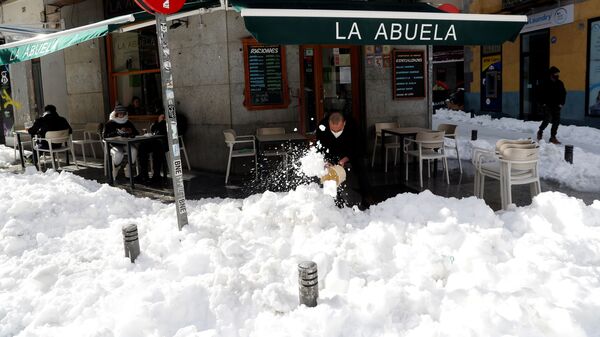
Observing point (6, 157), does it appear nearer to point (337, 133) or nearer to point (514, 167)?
point (337, 133)

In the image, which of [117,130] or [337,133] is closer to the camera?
[337,133]

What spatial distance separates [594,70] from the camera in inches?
599

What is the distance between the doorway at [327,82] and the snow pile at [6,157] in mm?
7292

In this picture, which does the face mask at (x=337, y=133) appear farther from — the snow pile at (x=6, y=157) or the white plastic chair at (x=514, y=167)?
the snow pile at (x=6, y=157)

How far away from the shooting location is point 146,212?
260 inches

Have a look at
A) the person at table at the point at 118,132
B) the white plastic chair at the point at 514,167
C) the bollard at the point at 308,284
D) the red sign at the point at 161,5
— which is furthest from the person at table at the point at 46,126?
the bollard at the point at 308,284

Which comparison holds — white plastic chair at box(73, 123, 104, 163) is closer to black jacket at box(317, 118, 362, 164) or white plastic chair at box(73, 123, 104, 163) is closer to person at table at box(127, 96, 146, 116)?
person at table at box(127, 96, 146, 116)

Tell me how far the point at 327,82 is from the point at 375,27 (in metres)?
4.43

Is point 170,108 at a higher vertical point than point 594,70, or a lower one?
lower

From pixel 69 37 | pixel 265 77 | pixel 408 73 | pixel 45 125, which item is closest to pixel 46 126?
pixel 45 125

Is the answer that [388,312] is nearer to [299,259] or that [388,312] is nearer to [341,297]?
[341,297]

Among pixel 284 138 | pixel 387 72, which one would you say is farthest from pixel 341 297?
pixel 387 72

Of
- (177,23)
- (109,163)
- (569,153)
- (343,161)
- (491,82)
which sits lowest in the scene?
(569,153)

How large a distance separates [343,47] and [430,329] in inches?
303
